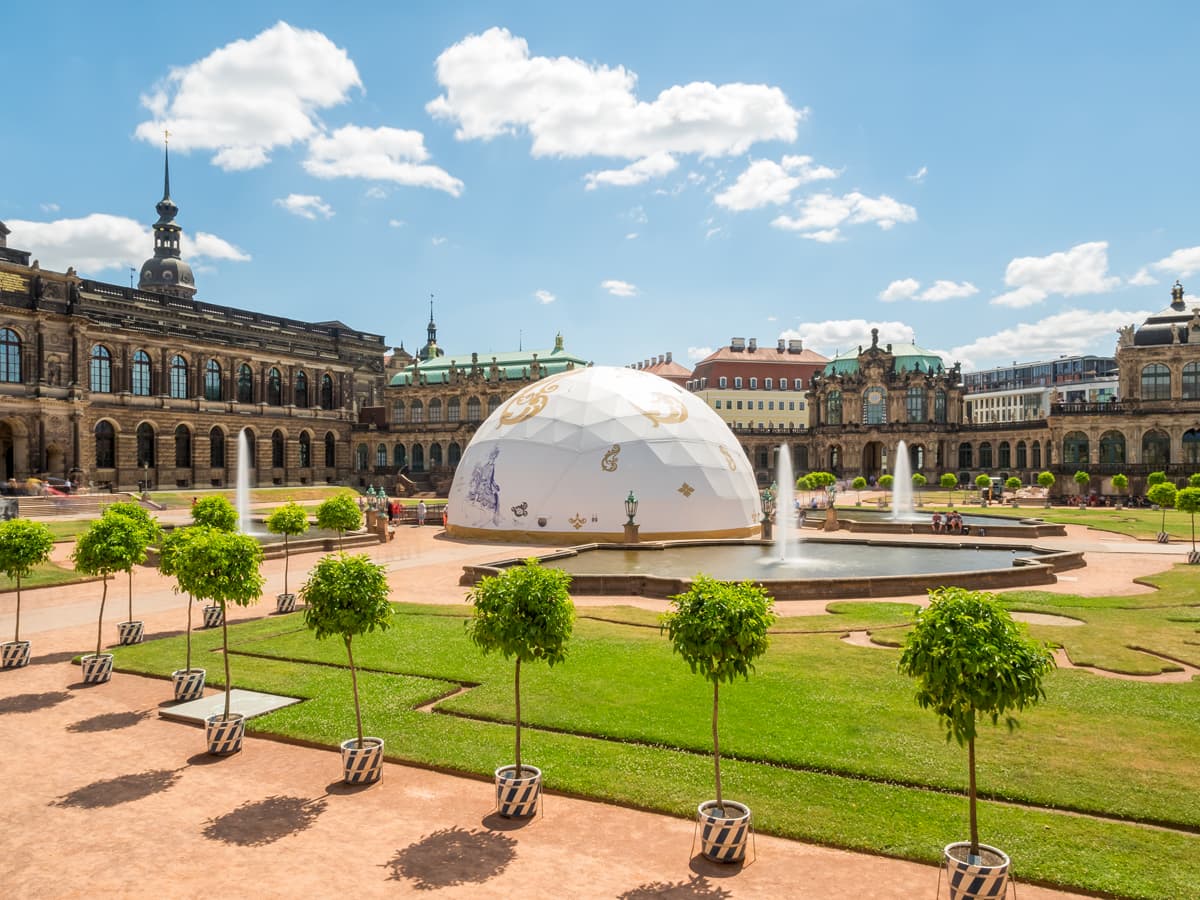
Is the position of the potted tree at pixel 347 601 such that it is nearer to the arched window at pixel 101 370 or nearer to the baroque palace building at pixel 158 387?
the baroque palace building at pixel 158 387

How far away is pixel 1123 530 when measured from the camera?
42.7 m

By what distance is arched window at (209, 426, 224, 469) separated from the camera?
250 feet

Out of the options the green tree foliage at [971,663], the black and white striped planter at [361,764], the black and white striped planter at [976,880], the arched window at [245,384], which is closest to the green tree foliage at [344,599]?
the black and white striped planter at [361,764]

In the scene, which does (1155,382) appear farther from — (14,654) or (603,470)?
(14,654)

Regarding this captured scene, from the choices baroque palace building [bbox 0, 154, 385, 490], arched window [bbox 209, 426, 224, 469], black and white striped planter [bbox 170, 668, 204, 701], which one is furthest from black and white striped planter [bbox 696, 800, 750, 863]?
arched window [bbox 209, 426, 224, 469]

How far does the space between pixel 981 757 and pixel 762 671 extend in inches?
183

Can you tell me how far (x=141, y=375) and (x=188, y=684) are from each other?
6669cm

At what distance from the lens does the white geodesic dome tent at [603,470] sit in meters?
36.2

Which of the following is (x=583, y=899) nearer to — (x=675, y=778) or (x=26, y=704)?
(x=675, y=778)

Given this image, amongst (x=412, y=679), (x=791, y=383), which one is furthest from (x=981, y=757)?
(x=791, y=383)

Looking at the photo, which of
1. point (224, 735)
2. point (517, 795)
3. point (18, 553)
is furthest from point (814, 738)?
point (18, 553)

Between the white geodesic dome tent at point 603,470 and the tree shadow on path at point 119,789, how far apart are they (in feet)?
84.7

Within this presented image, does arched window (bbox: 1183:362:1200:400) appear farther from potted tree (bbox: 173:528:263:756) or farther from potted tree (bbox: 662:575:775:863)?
potted tree (bbox: 173:528:263:756)

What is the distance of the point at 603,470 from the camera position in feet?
120
